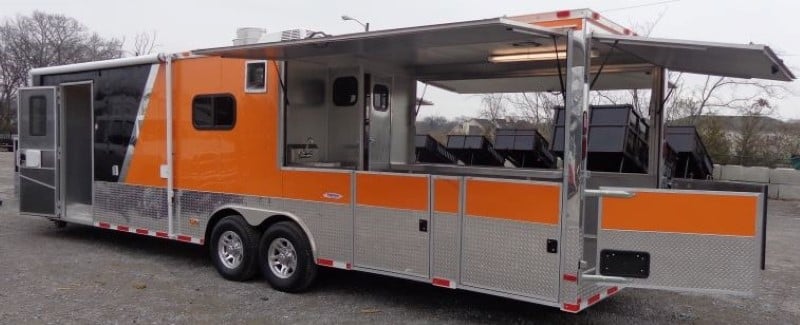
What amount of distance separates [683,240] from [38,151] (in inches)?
321

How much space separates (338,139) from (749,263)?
4.22 metres

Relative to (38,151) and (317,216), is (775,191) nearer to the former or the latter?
(317,216)

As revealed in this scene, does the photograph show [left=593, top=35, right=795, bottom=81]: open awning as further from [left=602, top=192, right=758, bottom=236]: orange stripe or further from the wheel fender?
the wheel fender

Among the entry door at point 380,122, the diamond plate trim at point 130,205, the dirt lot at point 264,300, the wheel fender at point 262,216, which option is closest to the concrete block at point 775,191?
the dirt lot at point 264,300

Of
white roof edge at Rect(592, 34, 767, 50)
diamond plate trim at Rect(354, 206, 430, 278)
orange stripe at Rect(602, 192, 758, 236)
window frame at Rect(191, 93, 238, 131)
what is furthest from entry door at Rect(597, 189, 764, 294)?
window frame at Rect(191, 93, 238, 131)

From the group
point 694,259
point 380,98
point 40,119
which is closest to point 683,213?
point 694,259

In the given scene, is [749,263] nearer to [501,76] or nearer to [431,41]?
[431,41]

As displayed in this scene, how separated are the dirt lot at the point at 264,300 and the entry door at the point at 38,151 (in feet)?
3.67

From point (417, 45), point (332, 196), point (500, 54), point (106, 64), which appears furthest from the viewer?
point (106, 64)

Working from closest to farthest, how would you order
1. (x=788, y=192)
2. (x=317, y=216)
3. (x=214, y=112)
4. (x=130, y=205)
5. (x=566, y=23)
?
1. (x=566, y=23)
2. (x=317, y=216)
3. (x=214, y=112)
4. (x=130, y=205)
5. (x=788, y=192)

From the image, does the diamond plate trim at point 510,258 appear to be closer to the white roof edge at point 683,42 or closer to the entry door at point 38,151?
the white roof edge at point 683,42

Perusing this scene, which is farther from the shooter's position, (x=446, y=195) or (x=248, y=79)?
(x=248, y=79)

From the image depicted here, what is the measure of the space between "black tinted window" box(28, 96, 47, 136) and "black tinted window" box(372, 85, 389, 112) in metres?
4.70

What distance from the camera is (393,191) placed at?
555 cm
